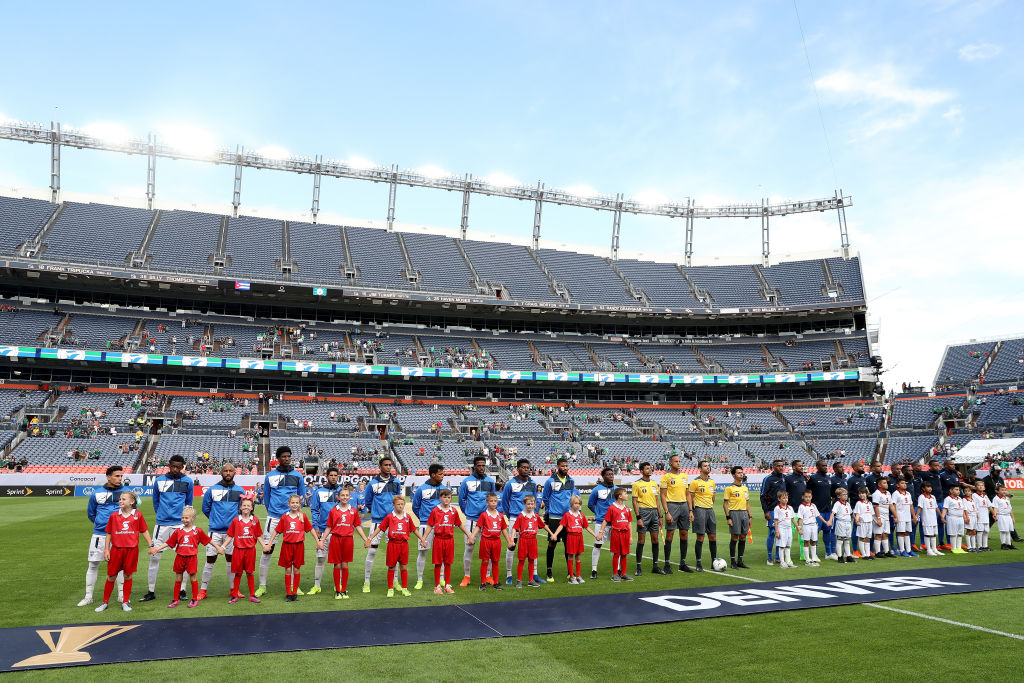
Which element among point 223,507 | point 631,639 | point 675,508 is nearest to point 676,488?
point 675,508

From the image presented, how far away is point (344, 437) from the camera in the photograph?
1736 inches

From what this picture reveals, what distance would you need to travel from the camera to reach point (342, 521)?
424 inches

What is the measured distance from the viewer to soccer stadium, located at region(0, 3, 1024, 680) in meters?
8.23

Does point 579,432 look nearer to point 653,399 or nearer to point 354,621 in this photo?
point 653,399

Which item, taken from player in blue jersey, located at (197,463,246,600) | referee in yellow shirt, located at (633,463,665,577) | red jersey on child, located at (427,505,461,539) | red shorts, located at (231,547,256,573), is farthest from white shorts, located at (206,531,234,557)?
referee in yellow shirt, located at (633,463,665,577)

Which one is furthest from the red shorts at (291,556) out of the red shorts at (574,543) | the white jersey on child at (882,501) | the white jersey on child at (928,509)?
the white jersey on child at (928,509)

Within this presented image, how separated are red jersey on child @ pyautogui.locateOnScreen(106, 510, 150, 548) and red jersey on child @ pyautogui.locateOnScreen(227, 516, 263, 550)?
4.11 feet

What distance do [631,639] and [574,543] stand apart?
4.09 m

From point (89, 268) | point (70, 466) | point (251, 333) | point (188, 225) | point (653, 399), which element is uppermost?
point (188, 225)

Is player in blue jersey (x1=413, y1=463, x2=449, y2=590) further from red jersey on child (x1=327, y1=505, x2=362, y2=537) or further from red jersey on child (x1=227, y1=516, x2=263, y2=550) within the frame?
red jersey on child (x1=227, y1=516, x2=263, y2=550)

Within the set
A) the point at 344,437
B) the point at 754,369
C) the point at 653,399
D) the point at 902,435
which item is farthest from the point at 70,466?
the point at 902,435

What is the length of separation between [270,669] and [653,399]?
53.7m

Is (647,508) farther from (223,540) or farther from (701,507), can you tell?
(223,540)

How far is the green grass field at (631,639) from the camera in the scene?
675 centimetres
